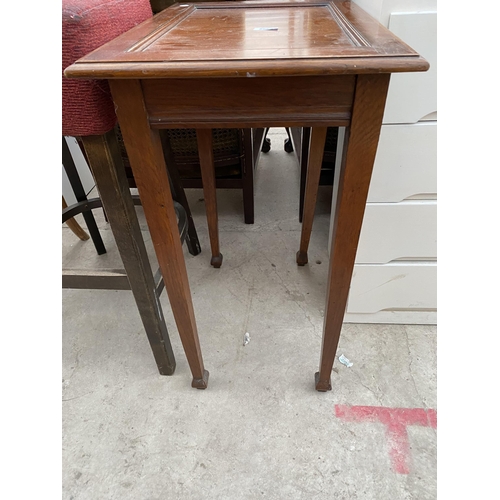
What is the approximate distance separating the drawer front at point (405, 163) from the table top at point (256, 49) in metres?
0.24

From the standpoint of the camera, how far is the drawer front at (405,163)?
0.78m

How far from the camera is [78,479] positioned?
0.82 metres

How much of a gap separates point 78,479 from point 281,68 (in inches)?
36.7

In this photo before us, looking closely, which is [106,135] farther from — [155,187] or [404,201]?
[404,201]

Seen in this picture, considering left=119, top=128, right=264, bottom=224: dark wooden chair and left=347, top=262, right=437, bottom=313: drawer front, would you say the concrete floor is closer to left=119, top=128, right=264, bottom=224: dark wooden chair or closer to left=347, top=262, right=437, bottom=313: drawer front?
left=347, top=262, right=437, bottom=313: drawer front

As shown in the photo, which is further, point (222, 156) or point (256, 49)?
point (222, 156)

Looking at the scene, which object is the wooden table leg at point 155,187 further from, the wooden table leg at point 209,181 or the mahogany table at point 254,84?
the wooden table leg at point 209,181

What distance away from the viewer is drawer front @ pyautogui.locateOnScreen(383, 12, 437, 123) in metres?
0.67

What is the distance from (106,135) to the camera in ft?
2.09

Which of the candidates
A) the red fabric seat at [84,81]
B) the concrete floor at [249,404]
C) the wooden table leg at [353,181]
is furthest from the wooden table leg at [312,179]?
the red fabric seat at [84,81]

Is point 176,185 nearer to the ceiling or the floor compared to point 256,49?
nearer to the floor

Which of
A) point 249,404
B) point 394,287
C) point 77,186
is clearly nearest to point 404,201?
point 394,287

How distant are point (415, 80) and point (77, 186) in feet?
3.46
